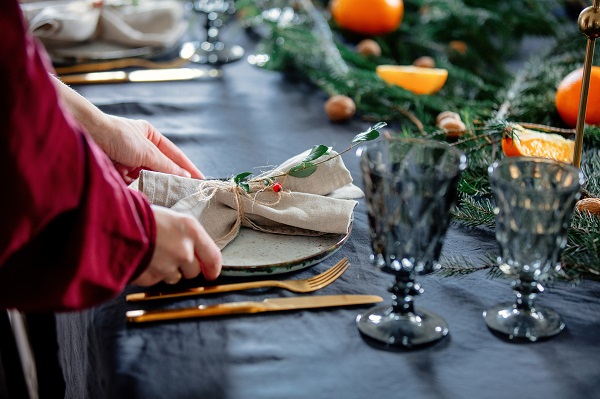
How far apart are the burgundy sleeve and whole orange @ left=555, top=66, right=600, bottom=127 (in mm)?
799

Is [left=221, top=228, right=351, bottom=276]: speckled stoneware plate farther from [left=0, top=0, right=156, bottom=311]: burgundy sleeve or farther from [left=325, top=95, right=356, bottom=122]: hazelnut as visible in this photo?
[left=325, top=95, right=356, bottom=122]: hazelnut

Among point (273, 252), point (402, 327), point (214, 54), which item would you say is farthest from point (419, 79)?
point (402, 327)

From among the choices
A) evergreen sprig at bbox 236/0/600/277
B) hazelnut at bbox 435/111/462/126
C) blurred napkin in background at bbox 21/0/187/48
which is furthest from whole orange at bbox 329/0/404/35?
hazelnut at bbox 435/111/462/126

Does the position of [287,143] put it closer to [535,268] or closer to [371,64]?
[371,64]

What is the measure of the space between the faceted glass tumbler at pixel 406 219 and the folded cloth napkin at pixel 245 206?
6.0 inches

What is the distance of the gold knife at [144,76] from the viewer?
1.53 m

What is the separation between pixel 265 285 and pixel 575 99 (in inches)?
26.9

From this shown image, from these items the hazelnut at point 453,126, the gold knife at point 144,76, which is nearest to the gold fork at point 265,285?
the hazelnut at point 453,126

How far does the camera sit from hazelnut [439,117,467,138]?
115 cm

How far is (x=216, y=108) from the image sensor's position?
143cm

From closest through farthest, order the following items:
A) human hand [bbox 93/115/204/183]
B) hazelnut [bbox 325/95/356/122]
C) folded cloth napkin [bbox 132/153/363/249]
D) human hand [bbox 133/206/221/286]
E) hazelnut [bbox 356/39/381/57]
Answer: human hand [bbox 133/206/221/286] → folded cloth napkin [bbox 132/153/363/249] → human hand [bbox 93/115/204/183] → hazelnut [bbox 325/95/356/122] → hazelnut [bbox 356/39/381/57]

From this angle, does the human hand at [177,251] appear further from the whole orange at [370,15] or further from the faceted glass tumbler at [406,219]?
the whole orange at [370,15]

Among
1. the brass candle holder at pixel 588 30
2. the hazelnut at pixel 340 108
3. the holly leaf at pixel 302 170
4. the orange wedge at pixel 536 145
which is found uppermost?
the brass candle holder at pixel 588 30

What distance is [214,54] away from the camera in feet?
5.63
